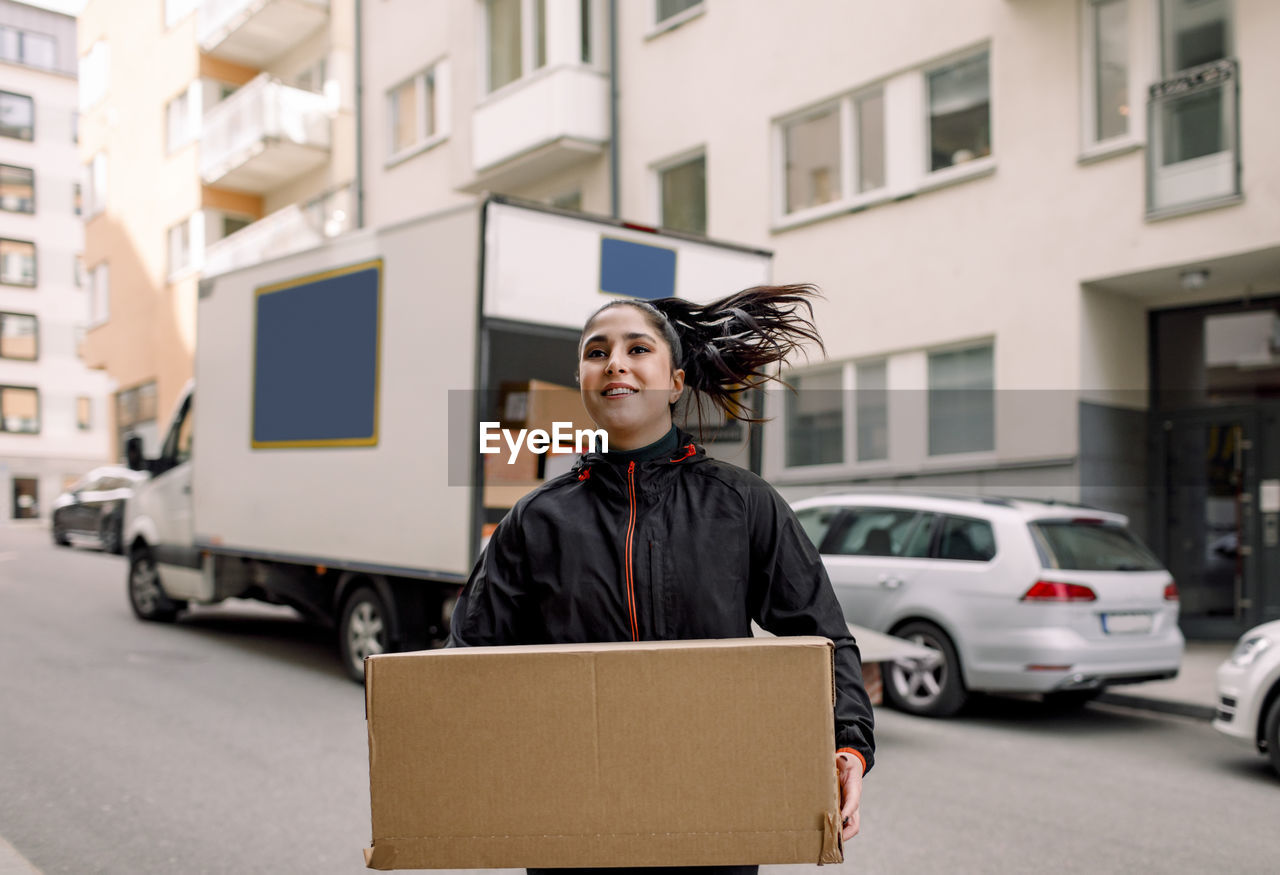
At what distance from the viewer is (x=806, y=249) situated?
1480 centimetres

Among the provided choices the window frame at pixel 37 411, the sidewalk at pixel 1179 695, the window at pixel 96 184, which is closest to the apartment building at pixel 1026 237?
the sidewalk at pixel 1179 695

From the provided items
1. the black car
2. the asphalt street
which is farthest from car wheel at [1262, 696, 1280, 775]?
the black car

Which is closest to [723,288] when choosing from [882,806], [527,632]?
[882,806]

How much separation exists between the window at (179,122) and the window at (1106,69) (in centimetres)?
2154

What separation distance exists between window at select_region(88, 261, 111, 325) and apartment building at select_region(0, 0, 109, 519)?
639 inches

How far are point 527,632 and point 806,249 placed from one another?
42.3 feet

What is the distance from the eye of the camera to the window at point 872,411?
14.0m

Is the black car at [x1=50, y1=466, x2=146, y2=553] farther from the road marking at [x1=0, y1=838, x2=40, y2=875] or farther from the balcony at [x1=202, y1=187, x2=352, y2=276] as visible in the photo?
the road marking at [x1=0, y1=838, x2=40, y2=875]

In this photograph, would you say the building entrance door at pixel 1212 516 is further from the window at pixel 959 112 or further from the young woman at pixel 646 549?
the young woman at pixel 646 549

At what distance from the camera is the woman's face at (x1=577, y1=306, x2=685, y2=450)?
7.67ft

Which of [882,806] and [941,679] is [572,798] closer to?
[882,806]

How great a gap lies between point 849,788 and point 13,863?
360 centimetres

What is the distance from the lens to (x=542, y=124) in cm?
1739

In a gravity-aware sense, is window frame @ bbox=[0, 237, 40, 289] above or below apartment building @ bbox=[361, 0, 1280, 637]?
above
